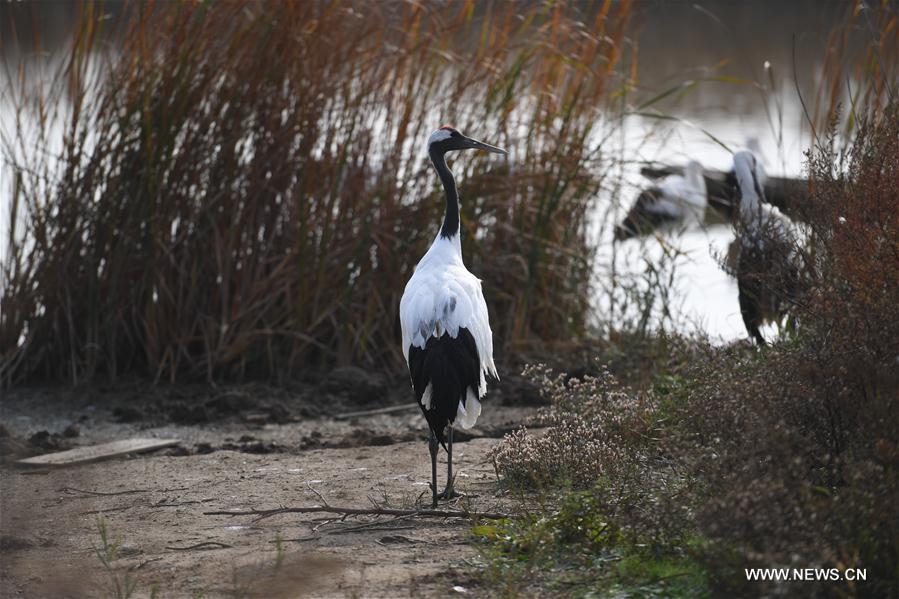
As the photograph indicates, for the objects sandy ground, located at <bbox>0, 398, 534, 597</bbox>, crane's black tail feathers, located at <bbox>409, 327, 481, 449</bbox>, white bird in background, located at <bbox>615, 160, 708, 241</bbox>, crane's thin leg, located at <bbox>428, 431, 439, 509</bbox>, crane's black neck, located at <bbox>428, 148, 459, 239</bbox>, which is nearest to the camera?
sandy ground, located at <bbox>0, 398, 534, 597</bbox>

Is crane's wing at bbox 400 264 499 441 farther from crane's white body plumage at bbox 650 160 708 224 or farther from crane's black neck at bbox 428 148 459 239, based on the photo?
crane's white body plumage at bbox 650 160 708 224

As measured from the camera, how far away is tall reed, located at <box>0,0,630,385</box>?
7133 mm

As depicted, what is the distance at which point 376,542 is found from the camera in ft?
14.3

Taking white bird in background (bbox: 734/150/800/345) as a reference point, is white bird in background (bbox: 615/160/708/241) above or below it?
above

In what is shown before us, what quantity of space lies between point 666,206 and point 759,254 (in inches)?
146

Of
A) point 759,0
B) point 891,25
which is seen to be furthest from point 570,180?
point 759,0

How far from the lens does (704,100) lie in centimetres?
1767

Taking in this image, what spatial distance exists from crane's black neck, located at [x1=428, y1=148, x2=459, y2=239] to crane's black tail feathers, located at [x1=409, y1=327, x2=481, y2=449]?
800 mm

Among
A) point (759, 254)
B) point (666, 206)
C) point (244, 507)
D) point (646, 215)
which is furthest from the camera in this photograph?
point (666, 206)

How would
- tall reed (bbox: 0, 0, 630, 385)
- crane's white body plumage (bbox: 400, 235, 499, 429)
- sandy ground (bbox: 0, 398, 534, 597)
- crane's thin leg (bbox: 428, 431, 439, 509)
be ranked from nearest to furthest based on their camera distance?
sandy ground (bbox: 0, 398, 534, 597), crane's thin leg (bbox: 428, 431, 439, 509), crane's white body plumage (bbox: 400, 235, 499, 429), tall reed (bbox: 0, 0, 630, 385)

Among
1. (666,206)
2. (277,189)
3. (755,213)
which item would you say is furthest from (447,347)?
(666,206)

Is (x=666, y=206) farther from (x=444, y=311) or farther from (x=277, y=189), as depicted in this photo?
(x=444, y=311)

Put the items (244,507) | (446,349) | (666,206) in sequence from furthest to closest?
(666,206)
(446,349)
(244,507)

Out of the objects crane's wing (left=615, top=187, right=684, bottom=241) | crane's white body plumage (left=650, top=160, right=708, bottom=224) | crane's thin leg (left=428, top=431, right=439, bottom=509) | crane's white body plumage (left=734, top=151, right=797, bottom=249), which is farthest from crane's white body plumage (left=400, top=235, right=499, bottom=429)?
crane's white body plumage (left=650, top=160, right=708, bottom=224)
